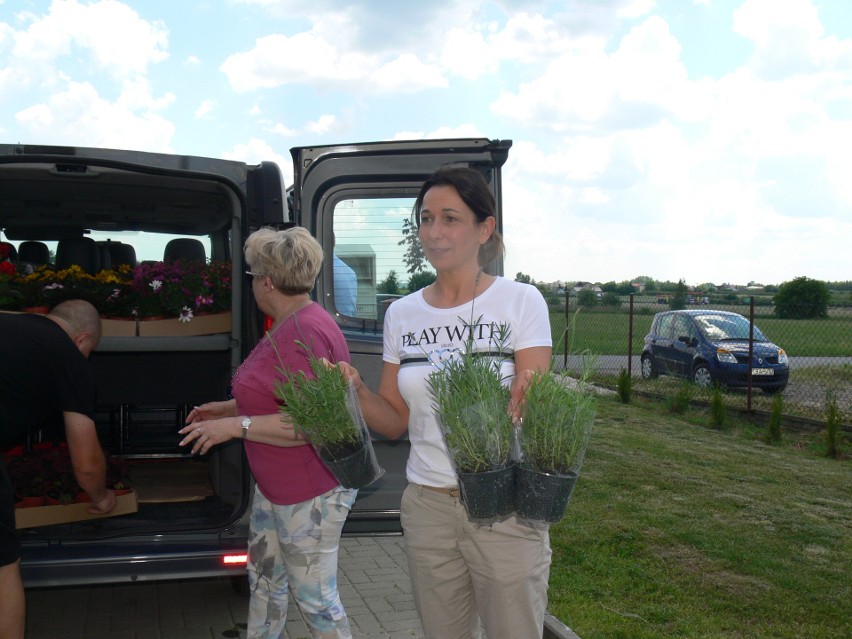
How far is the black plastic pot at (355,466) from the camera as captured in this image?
2441 millimetres

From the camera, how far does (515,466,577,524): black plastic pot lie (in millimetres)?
2035

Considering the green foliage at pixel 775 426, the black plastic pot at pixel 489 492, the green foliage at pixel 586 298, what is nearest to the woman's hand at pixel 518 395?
the black plastic pot at pixel 489 492

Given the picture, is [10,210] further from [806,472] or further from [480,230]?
[806,472]

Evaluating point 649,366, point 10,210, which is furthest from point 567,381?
point 649,366

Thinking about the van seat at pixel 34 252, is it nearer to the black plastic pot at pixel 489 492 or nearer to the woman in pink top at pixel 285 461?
the woman in pink top at pixel 285 461

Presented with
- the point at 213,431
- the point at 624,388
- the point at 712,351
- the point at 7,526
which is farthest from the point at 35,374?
the point at 712,351

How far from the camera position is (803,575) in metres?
4.99

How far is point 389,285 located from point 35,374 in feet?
6.37

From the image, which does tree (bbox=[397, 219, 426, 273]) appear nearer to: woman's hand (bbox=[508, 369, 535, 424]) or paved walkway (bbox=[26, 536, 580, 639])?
paved walkway (bbox=[26, 536, 580, 639])

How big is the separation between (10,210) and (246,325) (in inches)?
94.0

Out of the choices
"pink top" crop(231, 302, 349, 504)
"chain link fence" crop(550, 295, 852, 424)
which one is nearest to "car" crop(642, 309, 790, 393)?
"chain link fence" crop(550, 295, 852, 424)

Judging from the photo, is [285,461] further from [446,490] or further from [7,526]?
[7,526]

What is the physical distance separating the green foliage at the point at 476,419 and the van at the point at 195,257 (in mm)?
1768

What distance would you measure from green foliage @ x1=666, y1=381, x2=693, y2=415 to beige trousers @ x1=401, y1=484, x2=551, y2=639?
34.0 ft
